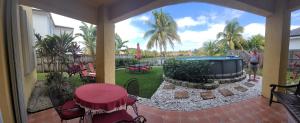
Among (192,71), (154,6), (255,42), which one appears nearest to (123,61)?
(192,71)

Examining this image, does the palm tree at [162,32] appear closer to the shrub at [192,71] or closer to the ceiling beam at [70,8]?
the shrub at [192,71]

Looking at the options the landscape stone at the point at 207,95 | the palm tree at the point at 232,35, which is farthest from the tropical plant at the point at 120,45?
the palm tree at the point at 232,35

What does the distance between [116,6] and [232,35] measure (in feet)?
64.4

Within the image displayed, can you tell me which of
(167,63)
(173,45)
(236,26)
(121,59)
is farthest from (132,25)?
(167,63)

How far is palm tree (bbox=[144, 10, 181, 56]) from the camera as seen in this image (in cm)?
1853

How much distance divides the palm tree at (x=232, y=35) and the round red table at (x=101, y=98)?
2005cm

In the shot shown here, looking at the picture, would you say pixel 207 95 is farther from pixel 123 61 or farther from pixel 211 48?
pixel 211 48

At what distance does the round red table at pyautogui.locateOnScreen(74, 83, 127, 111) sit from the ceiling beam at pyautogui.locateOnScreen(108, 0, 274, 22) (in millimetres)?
2429

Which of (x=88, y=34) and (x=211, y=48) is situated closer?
(x=88, y=34)

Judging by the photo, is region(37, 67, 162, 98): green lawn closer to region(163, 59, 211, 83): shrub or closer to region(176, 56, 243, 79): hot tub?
region(163, 59, 211, 83): shrub

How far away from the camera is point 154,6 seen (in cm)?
448

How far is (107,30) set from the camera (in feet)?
17.5

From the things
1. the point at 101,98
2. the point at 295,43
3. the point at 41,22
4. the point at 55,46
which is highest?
the point at 41,22

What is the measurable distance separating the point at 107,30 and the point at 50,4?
1685mm
